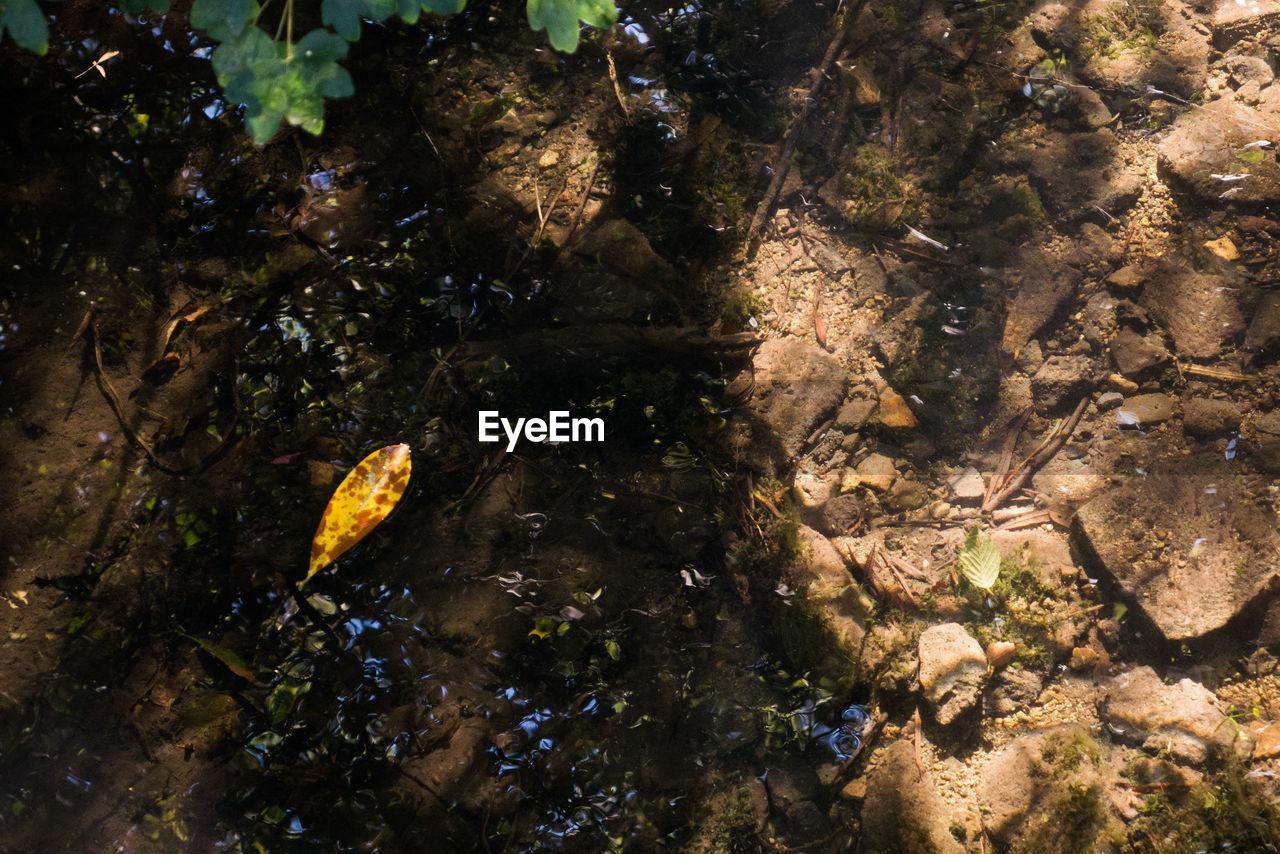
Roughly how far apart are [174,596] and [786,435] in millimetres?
2545

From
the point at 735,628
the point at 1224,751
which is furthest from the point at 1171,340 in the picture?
the point at 735,628

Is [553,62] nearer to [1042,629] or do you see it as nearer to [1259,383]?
[1042,629]

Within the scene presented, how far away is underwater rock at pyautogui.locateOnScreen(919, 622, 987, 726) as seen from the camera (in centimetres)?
274

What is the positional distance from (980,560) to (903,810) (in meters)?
1.11

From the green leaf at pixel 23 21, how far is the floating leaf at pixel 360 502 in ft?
4.92

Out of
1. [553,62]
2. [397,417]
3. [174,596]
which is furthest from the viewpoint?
[553,62]

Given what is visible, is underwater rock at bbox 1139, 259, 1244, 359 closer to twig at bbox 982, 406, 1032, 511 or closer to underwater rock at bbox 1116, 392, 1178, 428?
underwater rock at bbox 1116, 392, 1178, 428

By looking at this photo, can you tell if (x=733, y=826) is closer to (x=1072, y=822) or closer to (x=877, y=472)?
(x=1072, y=822)

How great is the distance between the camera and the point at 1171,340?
316 cm

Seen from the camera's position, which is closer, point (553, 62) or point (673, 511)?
point (673, 511)

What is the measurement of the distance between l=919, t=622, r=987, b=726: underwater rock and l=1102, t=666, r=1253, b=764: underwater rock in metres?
0.60

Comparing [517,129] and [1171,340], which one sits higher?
[517,129]

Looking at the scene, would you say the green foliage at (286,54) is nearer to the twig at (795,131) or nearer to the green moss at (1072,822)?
the twig at (795,131)

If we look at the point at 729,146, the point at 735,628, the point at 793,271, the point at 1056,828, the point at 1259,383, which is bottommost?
the point at 1056,828
